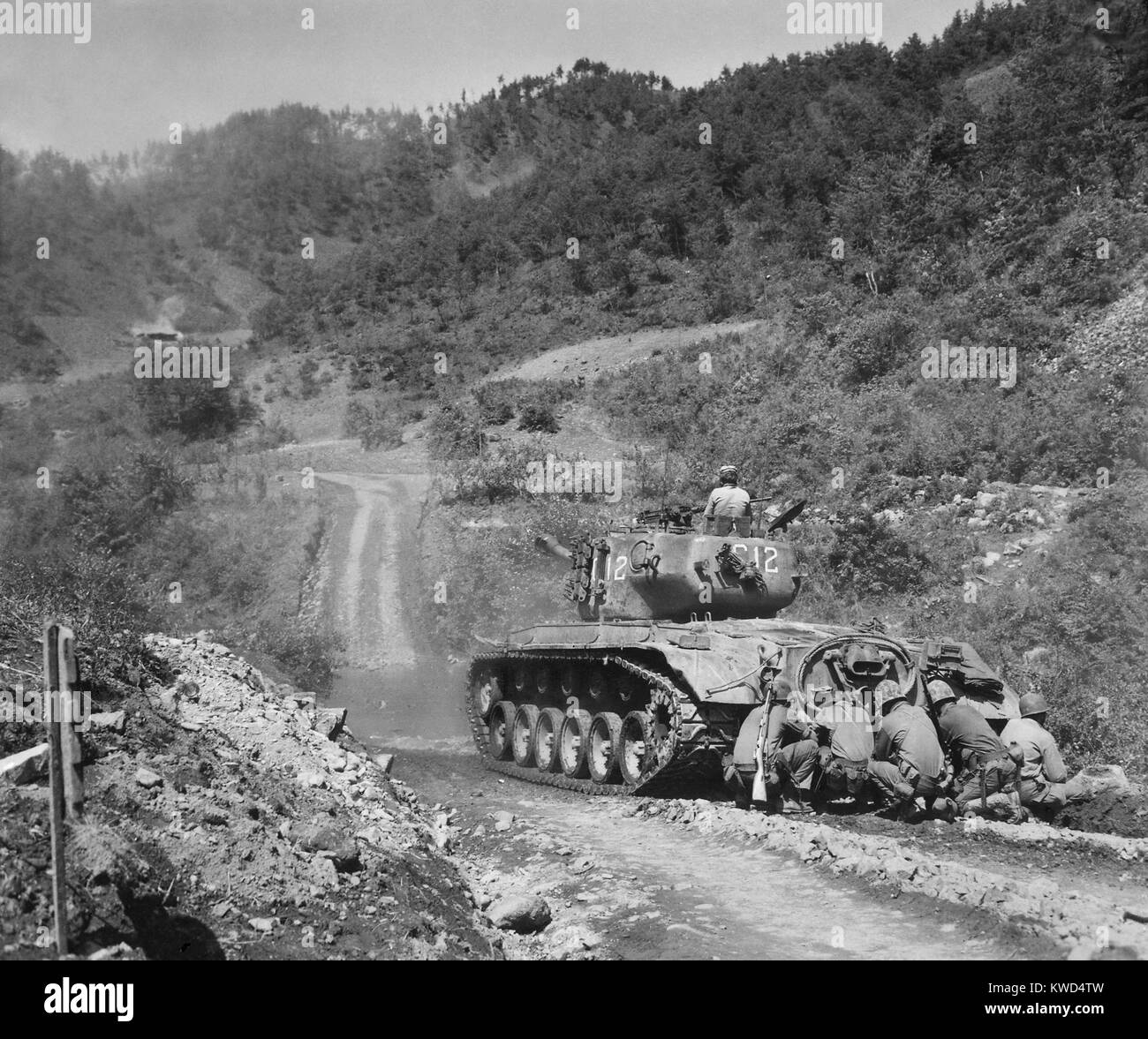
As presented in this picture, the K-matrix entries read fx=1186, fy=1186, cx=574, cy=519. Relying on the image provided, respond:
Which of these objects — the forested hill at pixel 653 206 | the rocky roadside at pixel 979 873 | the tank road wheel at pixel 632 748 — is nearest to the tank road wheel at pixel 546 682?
the tank road wheel at pixel 632 748

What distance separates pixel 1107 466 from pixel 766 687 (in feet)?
44.9

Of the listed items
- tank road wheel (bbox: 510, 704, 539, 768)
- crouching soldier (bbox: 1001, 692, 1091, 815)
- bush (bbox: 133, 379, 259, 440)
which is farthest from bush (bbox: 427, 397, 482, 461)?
crouching soldier (bbox: 1001, 692, 1091, 815)

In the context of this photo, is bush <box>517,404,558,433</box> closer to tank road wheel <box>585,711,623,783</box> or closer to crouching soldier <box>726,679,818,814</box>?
tank road wheel <box>585,711,623,783</box>

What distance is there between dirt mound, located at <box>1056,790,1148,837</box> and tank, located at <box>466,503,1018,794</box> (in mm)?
1322

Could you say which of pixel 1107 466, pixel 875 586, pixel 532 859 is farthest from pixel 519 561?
pixel 532 859

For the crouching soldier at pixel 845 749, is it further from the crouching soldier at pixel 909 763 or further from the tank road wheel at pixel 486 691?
the tank road wheel at pixel 486 691

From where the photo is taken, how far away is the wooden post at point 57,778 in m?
4.90

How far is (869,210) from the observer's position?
37.3 meters

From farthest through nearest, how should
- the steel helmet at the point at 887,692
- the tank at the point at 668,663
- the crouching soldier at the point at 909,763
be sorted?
the tank at the point at 668,663 < the steel helmet at the point at 887,692 < the crouching soldier at the point at 909,763

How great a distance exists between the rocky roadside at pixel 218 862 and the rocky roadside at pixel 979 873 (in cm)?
259

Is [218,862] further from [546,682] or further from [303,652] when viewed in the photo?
[303,652]

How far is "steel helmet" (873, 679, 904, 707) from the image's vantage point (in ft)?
36.9

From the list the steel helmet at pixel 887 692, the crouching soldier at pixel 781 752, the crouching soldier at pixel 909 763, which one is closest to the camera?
the crouching soldier at pixel 909 763

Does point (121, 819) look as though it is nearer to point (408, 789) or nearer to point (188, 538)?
point (408, 789)
